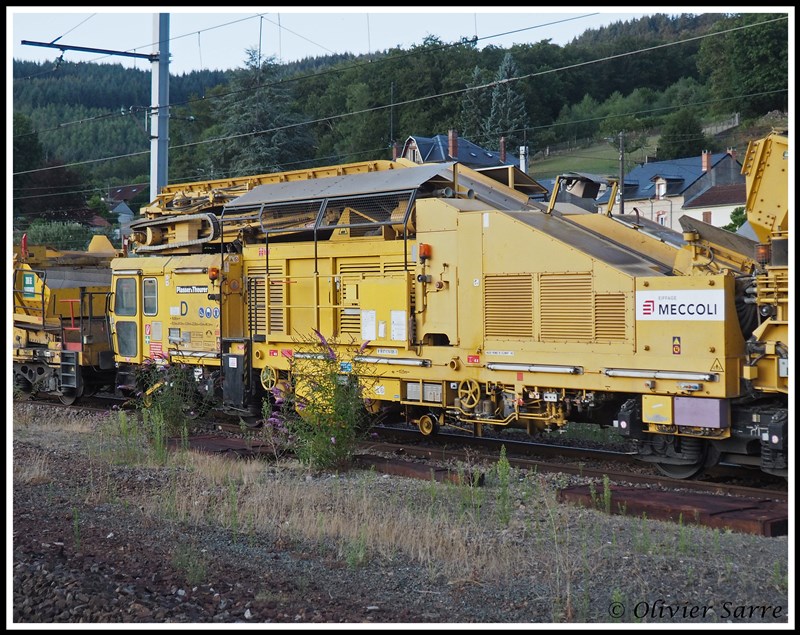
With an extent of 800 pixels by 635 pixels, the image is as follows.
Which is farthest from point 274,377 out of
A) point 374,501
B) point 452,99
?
point 452,99

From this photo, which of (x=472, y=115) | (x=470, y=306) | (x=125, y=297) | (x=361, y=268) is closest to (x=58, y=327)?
(x=125, y=297)

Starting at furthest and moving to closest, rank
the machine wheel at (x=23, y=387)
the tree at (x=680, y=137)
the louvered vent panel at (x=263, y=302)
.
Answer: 1. the tree at (x=680, y=137)
2. the machine wheel at (x=23, y=387)
3. the louvered vent panel at (x=263, y=302)

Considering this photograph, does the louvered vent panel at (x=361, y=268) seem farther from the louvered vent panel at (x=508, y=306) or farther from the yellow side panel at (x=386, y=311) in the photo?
the louvered vent panel at (x=508, y=306)

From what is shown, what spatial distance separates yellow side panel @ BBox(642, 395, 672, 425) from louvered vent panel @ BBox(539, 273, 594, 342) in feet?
3.49

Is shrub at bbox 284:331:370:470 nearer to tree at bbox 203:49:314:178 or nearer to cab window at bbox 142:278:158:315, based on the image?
cab window at bbox 142:278:158:315

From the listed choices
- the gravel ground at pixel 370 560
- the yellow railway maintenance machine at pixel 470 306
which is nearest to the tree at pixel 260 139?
the yellow railway maintenance machine at pixel 470 306

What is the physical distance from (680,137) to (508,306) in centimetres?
7222

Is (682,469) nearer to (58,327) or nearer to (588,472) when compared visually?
(588,472)

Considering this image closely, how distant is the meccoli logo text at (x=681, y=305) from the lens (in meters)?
9.79

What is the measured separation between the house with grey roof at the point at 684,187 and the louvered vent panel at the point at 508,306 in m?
51.5

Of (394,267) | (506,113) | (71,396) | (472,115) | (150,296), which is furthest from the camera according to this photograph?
(506,113)

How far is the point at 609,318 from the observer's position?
35.2 ft

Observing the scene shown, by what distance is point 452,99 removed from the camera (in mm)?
74562

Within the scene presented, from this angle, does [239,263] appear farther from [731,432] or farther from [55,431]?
[731,432]
